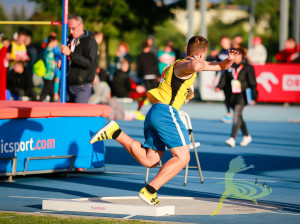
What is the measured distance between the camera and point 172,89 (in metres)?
7.46

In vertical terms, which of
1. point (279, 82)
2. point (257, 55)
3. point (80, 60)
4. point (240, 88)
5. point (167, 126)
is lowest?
point (279, 82)

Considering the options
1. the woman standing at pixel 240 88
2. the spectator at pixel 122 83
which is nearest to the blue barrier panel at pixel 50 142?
the woman standing at pixel 240 88

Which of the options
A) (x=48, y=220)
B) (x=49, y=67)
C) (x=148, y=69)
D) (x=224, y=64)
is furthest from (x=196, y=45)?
(x=148, y=69)

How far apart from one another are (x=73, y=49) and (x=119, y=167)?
1.88 m

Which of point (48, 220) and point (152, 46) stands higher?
point (152, 46)

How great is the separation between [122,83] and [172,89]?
12.3 metres

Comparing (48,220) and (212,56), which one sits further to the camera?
(212,56)

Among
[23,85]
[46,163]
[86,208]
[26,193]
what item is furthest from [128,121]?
[86,208]

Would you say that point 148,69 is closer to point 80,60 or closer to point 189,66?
point 80,60

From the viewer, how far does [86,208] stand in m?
7.28

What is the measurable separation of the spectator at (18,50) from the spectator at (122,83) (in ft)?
7.99

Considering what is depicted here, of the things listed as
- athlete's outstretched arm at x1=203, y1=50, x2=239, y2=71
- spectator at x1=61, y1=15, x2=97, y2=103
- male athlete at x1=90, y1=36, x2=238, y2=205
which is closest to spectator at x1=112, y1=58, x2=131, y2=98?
spectator at x1=61, y1=15, x2=97, y2=103

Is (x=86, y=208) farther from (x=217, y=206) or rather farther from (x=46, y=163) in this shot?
(x=46, y=163)

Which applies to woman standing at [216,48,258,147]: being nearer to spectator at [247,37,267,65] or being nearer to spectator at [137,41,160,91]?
spectator at [137,41,160,91]
